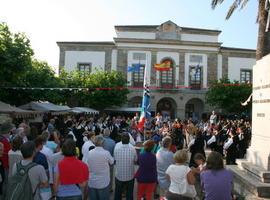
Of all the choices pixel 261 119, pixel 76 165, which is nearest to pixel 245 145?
pixel 261 119

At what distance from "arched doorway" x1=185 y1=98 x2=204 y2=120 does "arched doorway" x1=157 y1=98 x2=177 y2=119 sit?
1592 mm

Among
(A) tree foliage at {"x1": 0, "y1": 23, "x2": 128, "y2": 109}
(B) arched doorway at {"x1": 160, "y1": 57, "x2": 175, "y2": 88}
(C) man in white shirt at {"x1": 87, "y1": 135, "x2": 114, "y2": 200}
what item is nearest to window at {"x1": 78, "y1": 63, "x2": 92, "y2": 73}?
(A) tree foliage at {"x1": 0, "y1": 23, "x2": 128, "y2": 109}

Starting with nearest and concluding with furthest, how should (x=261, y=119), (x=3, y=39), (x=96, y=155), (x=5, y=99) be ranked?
(x=96, y=155) < (x=261, y=119) < (x=3, y=39) < (x=5, y=99)

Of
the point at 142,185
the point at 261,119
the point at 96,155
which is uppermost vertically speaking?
the point at 261,119

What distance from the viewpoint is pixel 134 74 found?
134 ft

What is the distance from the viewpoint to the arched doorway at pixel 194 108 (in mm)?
41694

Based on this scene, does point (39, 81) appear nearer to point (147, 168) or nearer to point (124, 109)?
point (124, 109)

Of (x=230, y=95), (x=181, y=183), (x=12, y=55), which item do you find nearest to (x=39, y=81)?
(x=12, y=55)

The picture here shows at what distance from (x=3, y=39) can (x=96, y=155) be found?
12.9 meters

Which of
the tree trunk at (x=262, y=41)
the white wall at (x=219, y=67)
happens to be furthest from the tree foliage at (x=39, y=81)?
the white wall at (x=219, y=67)

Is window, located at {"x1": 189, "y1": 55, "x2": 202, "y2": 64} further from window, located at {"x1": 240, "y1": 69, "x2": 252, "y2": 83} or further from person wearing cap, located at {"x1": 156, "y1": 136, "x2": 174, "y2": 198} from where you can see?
person wearing cap, located at {"x1": 156, "y1": 136, "x2": 174, "y2": 198}

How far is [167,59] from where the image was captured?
40688 millimetres

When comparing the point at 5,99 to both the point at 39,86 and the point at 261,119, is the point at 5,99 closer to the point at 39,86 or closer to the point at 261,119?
the point at 39,86

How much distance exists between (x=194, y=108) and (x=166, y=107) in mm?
3208
